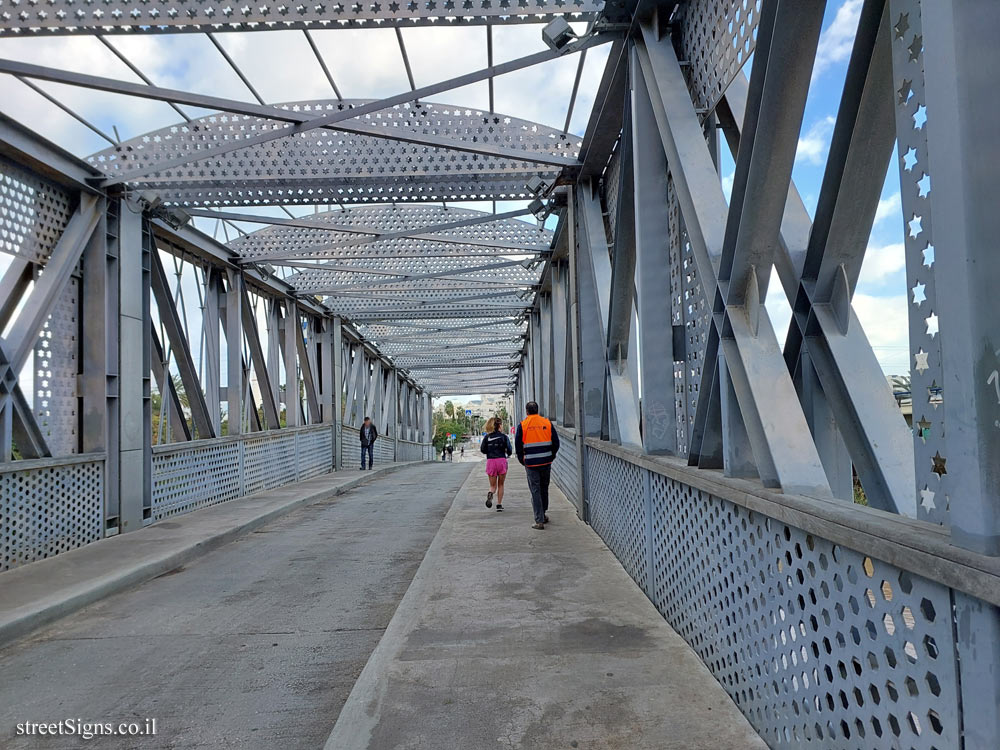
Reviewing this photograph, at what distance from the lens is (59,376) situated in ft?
27.8

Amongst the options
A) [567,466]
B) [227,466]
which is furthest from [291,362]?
[567,466]

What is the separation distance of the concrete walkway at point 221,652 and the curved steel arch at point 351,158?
481cm

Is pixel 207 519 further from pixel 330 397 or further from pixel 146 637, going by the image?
pixel 330 397

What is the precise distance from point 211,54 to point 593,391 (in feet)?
19.4

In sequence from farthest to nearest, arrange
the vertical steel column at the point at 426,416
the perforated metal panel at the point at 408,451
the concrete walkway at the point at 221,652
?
1. the vertical steel column at the point at 426,416
2. the perforated metal panel at the point at 408,451
3. the concrete walkway at the point at 221,652

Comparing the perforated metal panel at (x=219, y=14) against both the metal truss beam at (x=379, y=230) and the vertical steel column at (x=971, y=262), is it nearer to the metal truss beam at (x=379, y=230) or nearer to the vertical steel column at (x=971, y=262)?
the vertical steel column at (x=971, y=262)

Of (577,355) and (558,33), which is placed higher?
(558,33)

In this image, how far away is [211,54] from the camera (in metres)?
7.54

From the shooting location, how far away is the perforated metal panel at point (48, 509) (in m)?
7.11

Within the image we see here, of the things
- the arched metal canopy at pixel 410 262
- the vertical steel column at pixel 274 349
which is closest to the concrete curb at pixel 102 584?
the arched metal canopy at pixel 410 262

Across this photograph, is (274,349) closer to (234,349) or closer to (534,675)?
(234,349)

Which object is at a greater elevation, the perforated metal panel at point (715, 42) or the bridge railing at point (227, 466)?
the perforated metal panel at point (715, 42)

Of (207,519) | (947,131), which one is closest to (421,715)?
(947,131)

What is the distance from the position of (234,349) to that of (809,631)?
12.6 m
